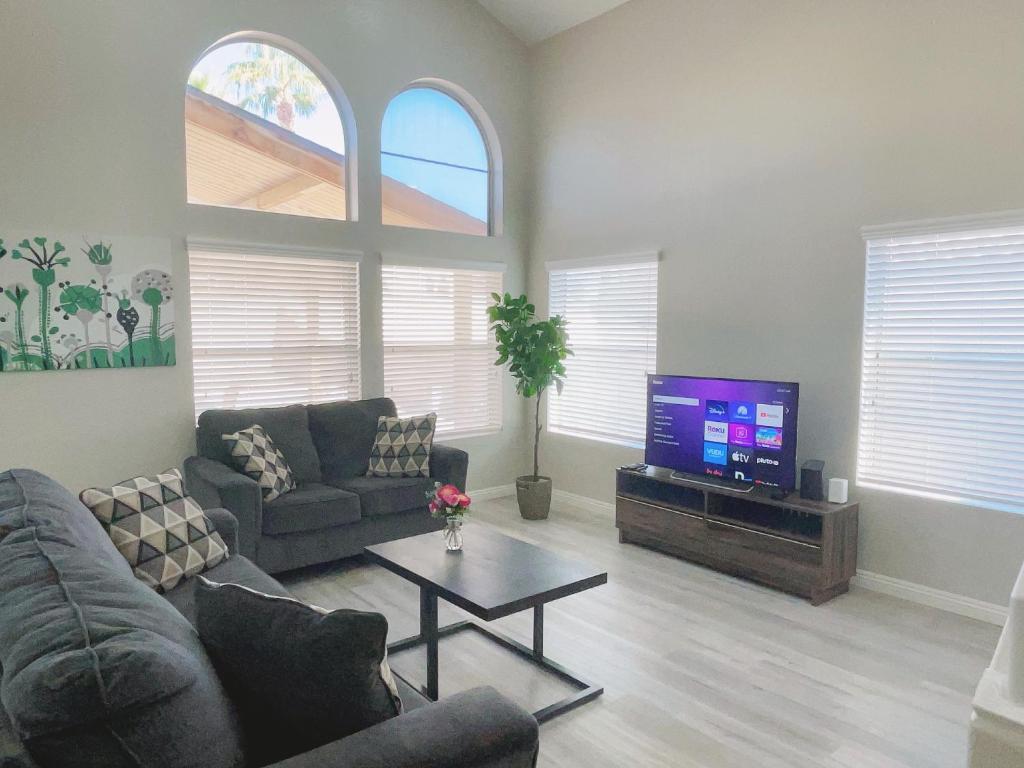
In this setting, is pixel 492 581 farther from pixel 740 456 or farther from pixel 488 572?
pixel 740 456

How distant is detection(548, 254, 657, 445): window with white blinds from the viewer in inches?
205

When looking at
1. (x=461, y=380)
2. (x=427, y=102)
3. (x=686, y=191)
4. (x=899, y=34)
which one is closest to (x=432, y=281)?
(x=461, y=380)

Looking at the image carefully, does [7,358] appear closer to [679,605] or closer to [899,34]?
[679,605]

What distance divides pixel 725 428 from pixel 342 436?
2.48 m

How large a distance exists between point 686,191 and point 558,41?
6.24ft

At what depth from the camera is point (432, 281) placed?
221 inches

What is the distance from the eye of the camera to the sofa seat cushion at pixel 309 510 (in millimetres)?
3934

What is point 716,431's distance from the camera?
4.35m

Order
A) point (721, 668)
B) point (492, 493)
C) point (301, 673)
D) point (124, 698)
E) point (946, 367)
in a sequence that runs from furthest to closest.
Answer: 1. point (492, 493)
2. point (946, 367)
3. point (721, 668)
4. point (301, 673)
5. point (124, 698)

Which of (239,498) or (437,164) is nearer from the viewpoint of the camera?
(239,498)

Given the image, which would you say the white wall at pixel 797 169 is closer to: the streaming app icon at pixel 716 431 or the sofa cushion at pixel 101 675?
the streaming app icon at pixel 716 431

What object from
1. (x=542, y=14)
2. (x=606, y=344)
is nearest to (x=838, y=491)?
(x=606, y=344)

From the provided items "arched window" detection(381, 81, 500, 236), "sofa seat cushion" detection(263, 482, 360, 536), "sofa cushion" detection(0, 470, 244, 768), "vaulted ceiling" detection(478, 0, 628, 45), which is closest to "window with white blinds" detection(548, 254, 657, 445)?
"arched window" detection(381, 81, 500, 236)

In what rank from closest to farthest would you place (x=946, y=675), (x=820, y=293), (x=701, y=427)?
(x=946, y=675) → (x=820, y=293) → (x=701, y=427)
